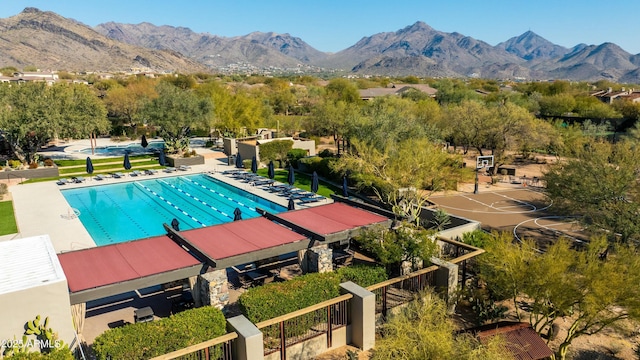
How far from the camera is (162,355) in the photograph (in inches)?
380

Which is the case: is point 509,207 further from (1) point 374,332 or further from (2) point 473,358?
(2) point 473,358

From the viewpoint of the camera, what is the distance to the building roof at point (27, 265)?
9.81 meters

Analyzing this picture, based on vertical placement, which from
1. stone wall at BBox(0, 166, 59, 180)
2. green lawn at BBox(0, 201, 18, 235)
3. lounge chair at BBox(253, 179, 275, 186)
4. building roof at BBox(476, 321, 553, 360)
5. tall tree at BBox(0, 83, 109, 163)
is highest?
tall tree at BBox(0, 83, 109, 163)

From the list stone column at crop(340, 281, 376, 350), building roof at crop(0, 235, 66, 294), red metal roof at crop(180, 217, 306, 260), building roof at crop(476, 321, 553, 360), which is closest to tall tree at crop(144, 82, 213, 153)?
red metal roof at crop(180, 217, 306, 260)

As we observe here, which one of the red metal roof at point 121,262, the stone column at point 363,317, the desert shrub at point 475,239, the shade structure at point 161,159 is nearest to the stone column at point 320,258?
the stone column at point 363,317

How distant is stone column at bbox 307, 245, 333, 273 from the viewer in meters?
14.9

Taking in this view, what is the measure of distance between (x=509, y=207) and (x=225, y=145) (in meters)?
27.9

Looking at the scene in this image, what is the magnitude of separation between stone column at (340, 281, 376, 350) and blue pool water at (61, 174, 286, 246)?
1392 cm

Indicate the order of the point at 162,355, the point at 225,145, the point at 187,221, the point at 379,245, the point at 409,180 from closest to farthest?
the point at 162,355
the point at 379,245
the point at 409,180
the point at 187,221
the point at 225,145

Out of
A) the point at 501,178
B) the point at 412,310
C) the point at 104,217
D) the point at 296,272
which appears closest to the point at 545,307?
the point at 412,310

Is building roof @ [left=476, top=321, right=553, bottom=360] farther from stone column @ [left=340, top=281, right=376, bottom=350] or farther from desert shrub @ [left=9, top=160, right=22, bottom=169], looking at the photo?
desert shrub @ [left=9, top=160, right=22, bottom=169]

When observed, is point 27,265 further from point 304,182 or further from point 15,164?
point 15,164

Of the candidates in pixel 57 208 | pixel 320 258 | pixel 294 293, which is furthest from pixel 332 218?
pixel 57 208

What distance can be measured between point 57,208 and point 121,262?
662 inches
